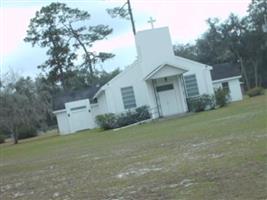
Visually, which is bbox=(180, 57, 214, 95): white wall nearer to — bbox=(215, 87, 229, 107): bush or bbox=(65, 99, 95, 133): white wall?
bbox=(215, 87, 229, 107): bush

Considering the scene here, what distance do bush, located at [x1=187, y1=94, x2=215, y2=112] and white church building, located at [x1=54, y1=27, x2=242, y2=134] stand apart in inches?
43.8

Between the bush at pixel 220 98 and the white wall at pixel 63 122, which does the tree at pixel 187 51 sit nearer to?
the white wall at pixel 63 122

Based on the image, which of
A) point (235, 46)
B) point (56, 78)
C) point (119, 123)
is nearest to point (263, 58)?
point (235, 46)

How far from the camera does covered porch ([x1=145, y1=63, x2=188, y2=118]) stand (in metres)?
38.9

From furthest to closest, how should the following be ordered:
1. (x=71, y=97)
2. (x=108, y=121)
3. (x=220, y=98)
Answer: (x=71, y=97) < (x=220, y=98) < (x=108, y=121)

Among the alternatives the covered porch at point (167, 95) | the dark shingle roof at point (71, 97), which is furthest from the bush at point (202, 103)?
the dark shingle roof at point (71, 97)

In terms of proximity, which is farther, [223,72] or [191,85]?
[223,72]

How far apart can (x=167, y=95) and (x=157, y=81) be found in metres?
1.21

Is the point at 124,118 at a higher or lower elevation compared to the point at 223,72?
lower

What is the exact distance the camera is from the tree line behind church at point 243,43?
231ft

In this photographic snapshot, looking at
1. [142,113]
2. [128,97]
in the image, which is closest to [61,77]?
[128,97]

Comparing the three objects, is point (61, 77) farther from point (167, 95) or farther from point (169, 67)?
point (169, 67)

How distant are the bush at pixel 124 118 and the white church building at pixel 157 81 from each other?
69cm

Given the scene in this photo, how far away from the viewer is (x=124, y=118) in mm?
37812
